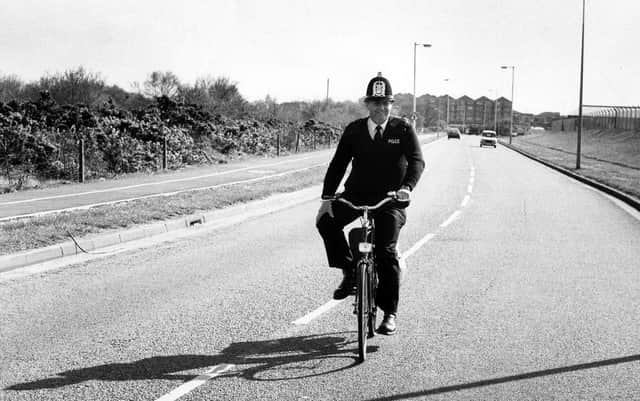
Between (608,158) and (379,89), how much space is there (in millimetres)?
40433

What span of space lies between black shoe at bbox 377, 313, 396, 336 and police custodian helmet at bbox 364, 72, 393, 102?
1660 millimetres

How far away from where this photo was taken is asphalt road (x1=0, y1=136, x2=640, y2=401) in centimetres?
429

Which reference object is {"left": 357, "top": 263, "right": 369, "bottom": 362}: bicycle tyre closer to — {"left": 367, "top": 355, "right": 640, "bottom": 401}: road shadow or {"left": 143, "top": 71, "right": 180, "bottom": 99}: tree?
{"left": 367, "top": 355, "right": 640, "bottom": 401}: road shadow

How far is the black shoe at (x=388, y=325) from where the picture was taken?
5.25 meters

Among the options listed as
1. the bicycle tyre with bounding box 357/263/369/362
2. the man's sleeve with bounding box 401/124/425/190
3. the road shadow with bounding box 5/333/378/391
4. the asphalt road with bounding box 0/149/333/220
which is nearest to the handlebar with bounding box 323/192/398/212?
the man's sleeve with bounding box 401/124/425/190

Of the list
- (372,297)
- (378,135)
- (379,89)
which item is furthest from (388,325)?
(379,89)

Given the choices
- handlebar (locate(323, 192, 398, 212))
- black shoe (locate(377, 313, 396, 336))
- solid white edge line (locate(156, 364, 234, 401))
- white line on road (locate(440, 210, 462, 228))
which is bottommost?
white line on road (locate(440, 210, 462, 228))

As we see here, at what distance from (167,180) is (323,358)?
1580cm

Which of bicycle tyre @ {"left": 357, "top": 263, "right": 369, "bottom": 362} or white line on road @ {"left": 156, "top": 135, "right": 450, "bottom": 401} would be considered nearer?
white line on road @ {"left": 156, "top": 135, "right": 450, "bottom": 401}

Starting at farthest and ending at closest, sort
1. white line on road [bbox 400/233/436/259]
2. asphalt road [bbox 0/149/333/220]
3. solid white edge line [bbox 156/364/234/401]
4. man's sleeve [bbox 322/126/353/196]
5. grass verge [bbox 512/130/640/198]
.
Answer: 1. grass verge [bbox 512/130/640/198]
2. asphalt road [bbox 0/149/333/220]
3. white line on road [bbox 400/233/436/259]
4. man's sleeve [bbox 322/126/353/196]
5. solid white edge line [bbox 156/364/234/401]

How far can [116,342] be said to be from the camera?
16.8 ft

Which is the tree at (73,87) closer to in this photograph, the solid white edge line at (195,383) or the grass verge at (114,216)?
the grass verge at (114,216)

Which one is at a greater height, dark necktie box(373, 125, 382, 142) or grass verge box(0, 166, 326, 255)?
dark necktie box(373, 125, 382, 142)

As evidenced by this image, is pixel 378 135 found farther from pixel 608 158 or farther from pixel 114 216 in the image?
pixel 608 158
